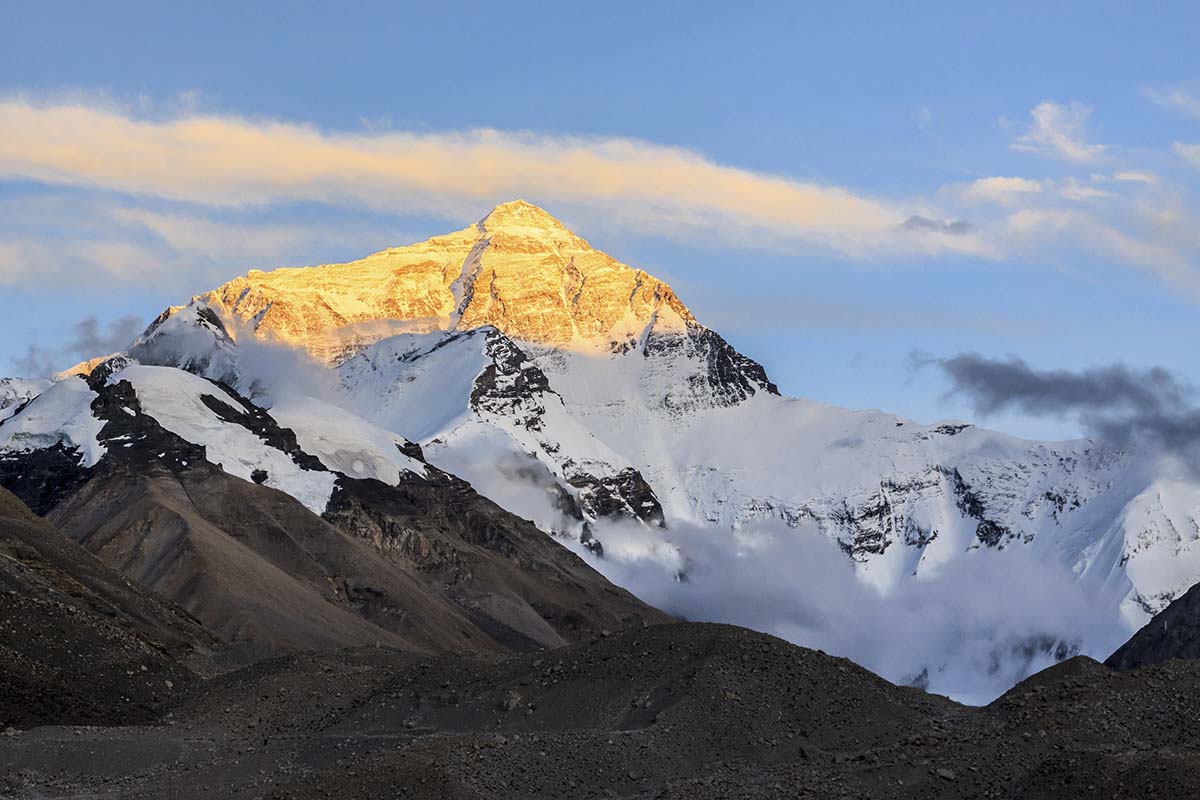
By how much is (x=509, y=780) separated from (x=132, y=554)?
406 feet

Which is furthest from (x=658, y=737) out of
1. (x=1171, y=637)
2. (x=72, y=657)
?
(x=1171, y=637)

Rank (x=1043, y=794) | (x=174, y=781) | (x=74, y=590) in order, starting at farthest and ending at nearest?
(x=74, y=590)
(x=174, y=781)
(x=1043, y=794)

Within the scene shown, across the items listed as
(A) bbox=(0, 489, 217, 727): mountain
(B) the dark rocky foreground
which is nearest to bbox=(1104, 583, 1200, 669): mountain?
(A) bbox=(0, 489, 217, 727): mountain

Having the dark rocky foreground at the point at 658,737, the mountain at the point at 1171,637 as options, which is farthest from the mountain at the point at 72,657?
the mountain at the point at 1171,637

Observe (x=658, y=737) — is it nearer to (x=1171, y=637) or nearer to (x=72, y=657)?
(x=72, y=657)

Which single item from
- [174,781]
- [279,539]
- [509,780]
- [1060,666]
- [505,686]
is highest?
[279,539]

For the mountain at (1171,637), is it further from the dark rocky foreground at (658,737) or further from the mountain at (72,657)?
the dark rocky foreground at (658,737)

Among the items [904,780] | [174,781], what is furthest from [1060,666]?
[174,781]

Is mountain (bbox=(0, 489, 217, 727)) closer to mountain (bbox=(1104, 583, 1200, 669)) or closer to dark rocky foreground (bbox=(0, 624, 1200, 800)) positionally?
dark rocky foreground (bbox=(0, 624, 1200, 800))

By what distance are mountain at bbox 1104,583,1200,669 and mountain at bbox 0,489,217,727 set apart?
67.6 meters

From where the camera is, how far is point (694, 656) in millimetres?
60656

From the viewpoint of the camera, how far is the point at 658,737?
182ft

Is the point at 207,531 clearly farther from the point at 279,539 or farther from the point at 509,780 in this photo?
the point at 509,780

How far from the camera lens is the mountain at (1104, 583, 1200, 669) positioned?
13100cm
